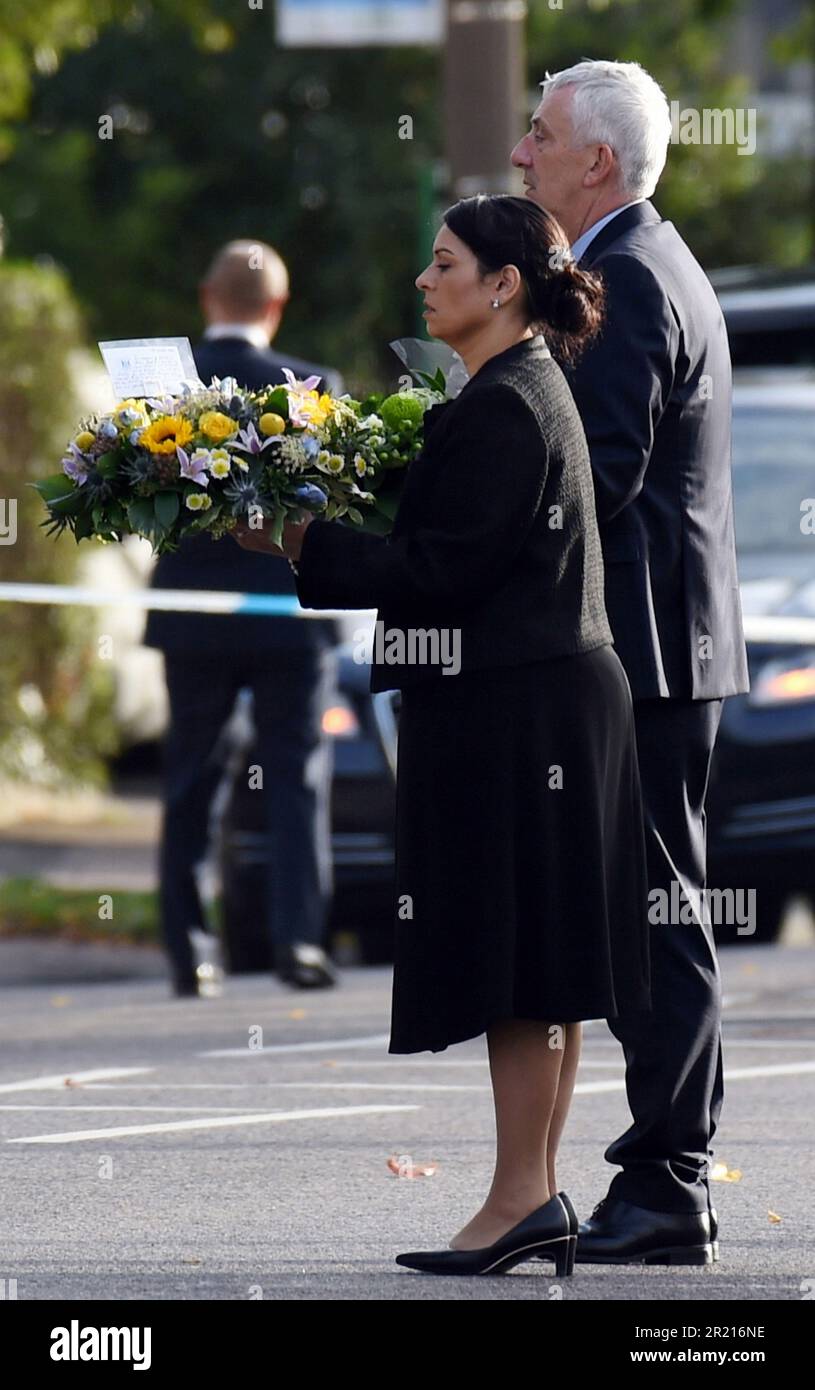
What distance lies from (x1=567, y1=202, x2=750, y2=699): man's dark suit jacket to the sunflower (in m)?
0.67

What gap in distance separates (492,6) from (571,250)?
588 cm

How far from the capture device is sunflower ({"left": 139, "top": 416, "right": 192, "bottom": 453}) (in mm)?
4562

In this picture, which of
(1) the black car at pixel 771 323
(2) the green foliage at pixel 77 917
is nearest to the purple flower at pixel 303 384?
(1) the black car at pixel 771 323

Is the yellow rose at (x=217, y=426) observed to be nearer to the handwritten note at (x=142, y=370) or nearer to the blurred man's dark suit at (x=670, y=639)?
the handwritten note at (x=142, y=370)

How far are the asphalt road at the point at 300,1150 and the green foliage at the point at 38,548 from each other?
523 centimetres

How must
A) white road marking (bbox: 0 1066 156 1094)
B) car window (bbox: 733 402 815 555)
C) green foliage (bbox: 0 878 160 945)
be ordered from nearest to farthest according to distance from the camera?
white road marking (bbox: 0 1066 156 1094), car window (bbox: 733 402 815 555), green foliage (bbox: 0 878 160 945)

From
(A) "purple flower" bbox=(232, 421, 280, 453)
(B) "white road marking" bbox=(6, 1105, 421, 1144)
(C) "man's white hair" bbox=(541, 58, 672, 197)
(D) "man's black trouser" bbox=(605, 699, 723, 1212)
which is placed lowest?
(B) "white road marking" bbox=(6, 1105, 421, 1144)

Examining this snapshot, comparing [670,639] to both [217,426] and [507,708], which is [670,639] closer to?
[507,708]

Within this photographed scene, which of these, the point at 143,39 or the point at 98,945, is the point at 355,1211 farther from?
the point at 143,39

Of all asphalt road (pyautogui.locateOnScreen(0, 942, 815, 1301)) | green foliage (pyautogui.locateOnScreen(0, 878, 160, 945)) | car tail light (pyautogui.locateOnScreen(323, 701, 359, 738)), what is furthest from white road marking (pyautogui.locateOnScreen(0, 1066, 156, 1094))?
green foliage (pyautogui.locateOnScreen(0, 878, 160, 945))

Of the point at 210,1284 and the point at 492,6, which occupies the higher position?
the point at 492,6

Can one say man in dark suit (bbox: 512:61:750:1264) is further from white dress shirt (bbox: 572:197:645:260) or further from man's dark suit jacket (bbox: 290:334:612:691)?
man's dark suit jacket (bbox: 290:334:612:691)
